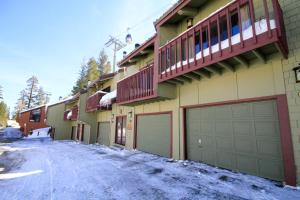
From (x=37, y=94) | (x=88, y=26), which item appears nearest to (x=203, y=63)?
(x=88, y=26)

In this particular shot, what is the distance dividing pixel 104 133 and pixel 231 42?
13.1 metres

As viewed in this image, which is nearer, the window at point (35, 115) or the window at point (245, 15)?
the window at point (245, 15)

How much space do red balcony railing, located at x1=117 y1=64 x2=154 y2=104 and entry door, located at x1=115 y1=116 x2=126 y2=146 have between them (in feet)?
7.02

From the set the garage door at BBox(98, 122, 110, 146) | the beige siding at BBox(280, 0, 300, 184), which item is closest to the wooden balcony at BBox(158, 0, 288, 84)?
the beige siding at BBox(280, 0, 300, 184)

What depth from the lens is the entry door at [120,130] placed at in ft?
39.8

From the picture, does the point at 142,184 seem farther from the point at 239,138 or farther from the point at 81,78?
the point at 81,78

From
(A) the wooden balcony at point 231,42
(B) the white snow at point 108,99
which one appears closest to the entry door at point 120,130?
(B) the white snow at point 108,99

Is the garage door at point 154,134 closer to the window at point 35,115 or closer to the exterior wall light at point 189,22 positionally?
the exterior wall light at point 189,22

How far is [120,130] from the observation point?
12.7 metres

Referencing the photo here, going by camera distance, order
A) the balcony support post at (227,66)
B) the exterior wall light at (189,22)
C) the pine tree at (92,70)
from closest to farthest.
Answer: the balcony support post at (227,66) < the exterior wall light at (189,22) < the pine tree at (92,70)

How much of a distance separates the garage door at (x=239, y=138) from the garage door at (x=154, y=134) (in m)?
1.46

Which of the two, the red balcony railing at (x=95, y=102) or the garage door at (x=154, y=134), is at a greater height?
the red balcony railing at (x=95, y=102)

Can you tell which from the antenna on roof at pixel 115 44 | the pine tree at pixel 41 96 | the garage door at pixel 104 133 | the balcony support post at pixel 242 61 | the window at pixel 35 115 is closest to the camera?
the balcony support post at pixel 242 61

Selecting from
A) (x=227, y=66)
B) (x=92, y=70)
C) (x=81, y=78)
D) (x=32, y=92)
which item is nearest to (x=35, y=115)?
(x=81, y=78)
